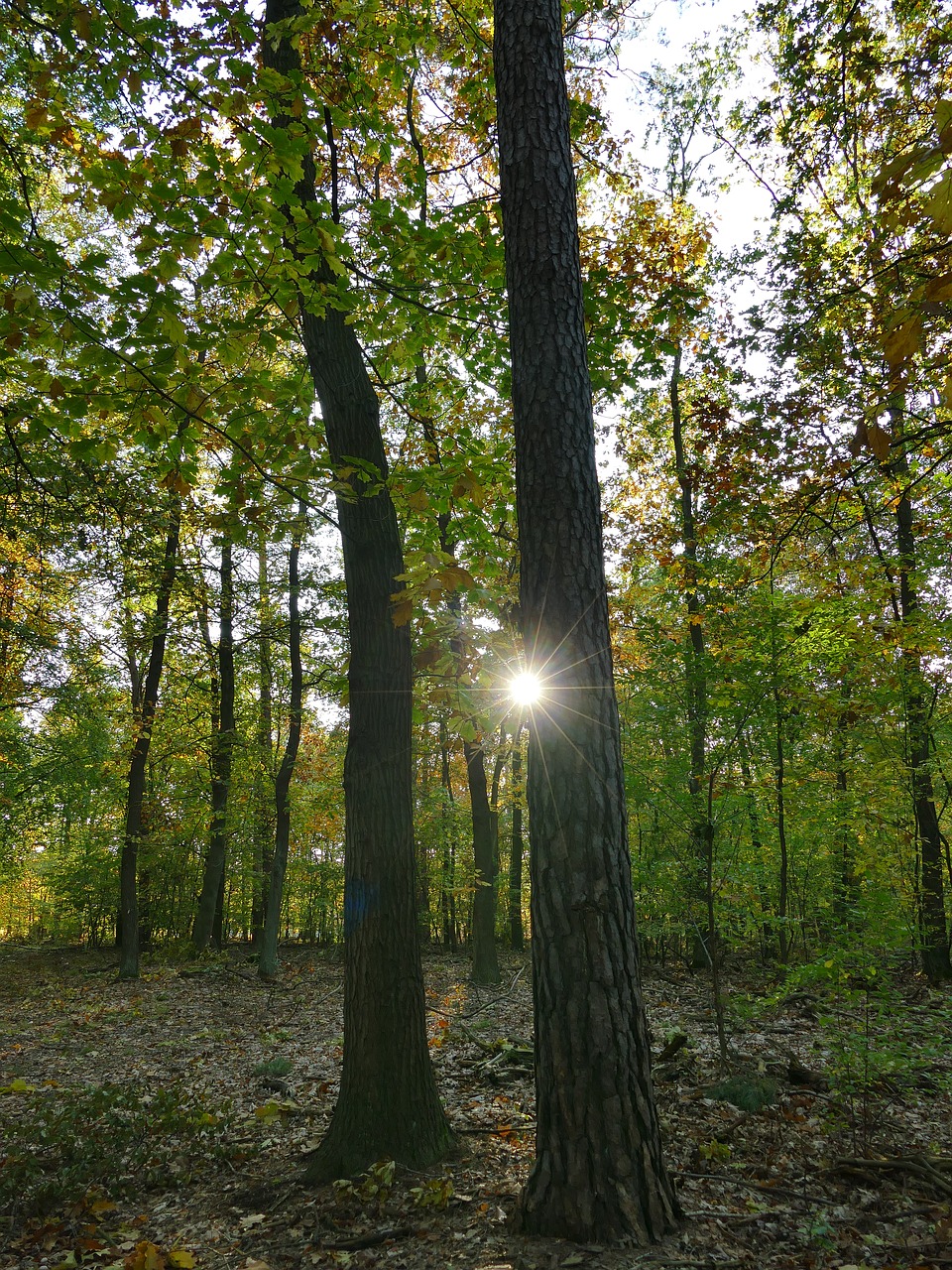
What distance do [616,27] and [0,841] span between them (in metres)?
15.8

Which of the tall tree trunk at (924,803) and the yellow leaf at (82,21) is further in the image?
the tall tree trunk at (924,803)

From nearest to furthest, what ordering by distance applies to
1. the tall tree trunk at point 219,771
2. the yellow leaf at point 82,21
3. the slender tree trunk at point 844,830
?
the yellow leaf at point 82,21
the slender tree trunk at point 844,830
the tall tree trunk at point 219,771

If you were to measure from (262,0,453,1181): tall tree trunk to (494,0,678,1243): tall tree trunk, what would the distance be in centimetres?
122

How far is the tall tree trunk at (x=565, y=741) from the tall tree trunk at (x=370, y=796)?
3.99 feet

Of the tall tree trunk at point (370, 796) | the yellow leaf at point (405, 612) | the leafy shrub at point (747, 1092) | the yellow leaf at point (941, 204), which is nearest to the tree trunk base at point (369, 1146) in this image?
the tall tree trunk at point (370, 796)

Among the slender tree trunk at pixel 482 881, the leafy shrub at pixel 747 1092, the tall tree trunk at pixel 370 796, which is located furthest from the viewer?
the slender tree trunk at pixel 482 881

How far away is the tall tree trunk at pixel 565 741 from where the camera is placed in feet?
8.35

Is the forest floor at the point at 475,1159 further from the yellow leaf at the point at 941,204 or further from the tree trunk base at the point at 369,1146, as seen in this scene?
the yellow leaf at the point at 941,204

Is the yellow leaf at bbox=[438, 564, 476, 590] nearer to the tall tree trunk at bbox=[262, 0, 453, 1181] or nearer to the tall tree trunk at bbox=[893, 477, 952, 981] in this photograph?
the tall tree trunk at bbox=[262, 0, 453, 1181]

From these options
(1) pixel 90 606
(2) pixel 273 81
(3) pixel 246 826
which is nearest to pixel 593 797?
(2) pixel 273 81

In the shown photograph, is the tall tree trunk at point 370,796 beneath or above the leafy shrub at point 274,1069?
above

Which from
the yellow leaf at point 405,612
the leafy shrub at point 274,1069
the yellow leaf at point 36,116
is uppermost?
the yellow leaf at point 36,116

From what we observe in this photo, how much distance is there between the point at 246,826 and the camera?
15.5 meters

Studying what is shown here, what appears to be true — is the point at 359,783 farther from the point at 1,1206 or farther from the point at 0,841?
the point at 0,841
